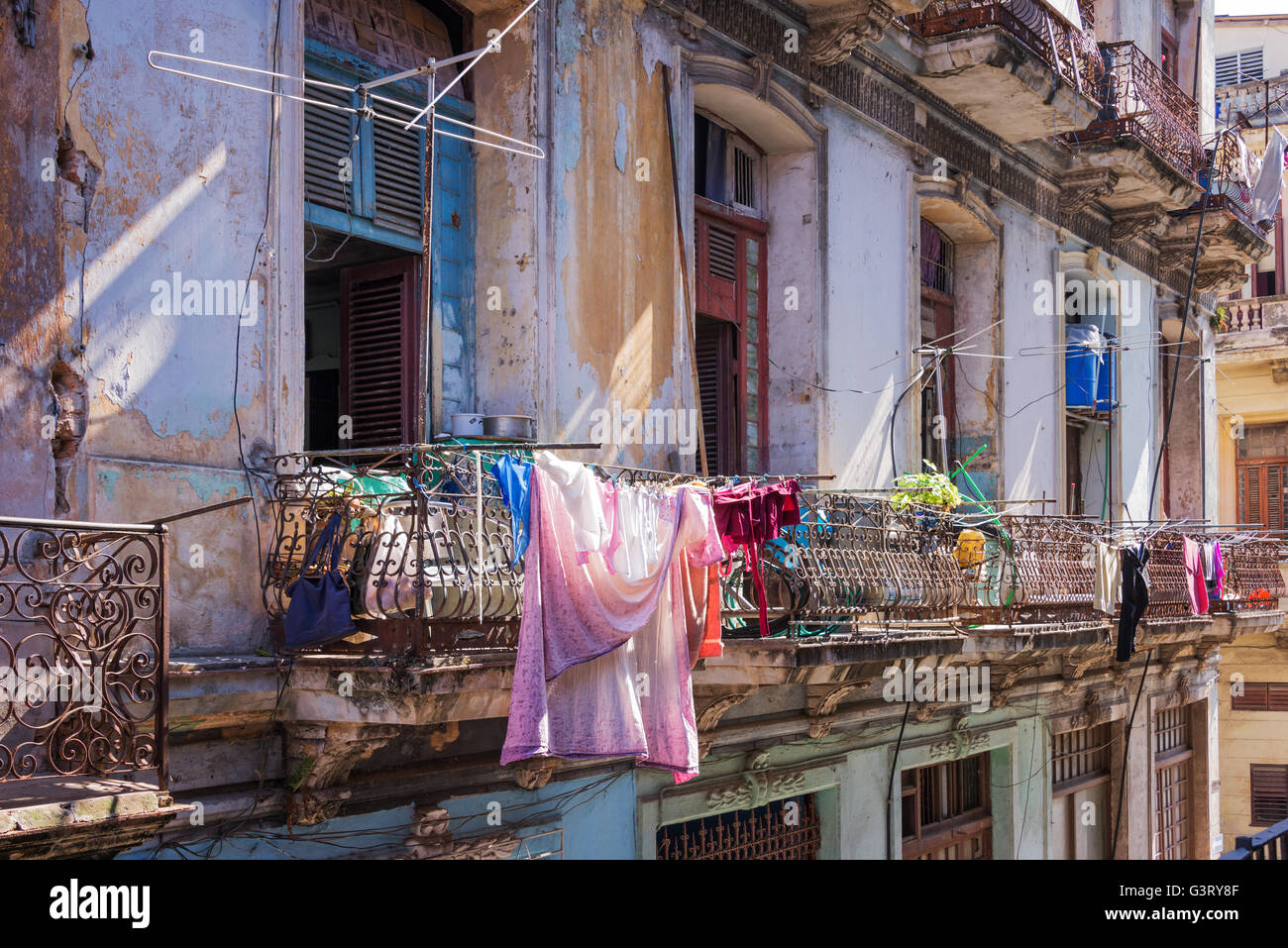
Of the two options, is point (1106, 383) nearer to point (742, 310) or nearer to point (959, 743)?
point (959, 743)

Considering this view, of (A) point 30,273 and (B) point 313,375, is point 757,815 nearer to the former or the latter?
(B) point 313,375

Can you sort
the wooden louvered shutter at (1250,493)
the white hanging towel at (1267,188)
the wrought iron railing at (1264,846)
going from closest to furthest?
the wrought iron railing at (1264,846)
the white hanging towel at (1267,188)
the wooden louvered shutter at (1250,493)

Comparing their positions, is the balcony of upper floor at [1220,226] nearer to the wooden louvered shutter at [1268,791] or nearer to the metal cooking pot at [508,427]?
the wooden louvered shutter at [1268,791]

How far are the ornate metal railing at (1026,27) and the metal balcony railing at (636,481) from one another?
441cm

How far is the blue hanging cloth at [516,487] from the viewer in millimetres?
6773

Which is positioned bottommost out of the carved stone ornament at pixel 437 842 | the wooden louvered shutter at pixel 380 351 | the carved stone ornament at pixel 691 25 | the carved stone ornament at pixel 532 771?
the carved stone ornament at pixel 437 842

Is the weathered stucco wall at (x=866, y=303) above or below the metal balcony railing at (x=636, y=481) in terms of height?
above

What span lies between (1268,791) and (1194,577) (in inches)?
362

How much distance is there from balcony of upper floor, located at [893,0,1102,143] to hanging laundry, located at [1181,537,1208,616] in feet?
16.0

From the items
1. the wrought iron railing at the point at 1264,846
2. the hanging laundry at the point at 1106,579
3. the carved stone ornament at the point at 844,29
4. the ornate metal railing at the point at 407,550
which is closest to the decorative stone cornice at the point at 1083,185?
the hanging laundry at the point at 1106,579

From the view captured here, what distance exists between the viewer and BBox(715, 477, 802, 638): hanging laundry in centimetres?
802

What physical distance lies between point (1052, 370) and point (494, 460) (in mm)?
10487

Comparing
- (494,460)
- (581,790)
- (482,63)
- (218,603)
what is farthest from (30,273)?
(581,790)

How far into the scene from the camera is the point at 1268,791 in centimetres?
2278
